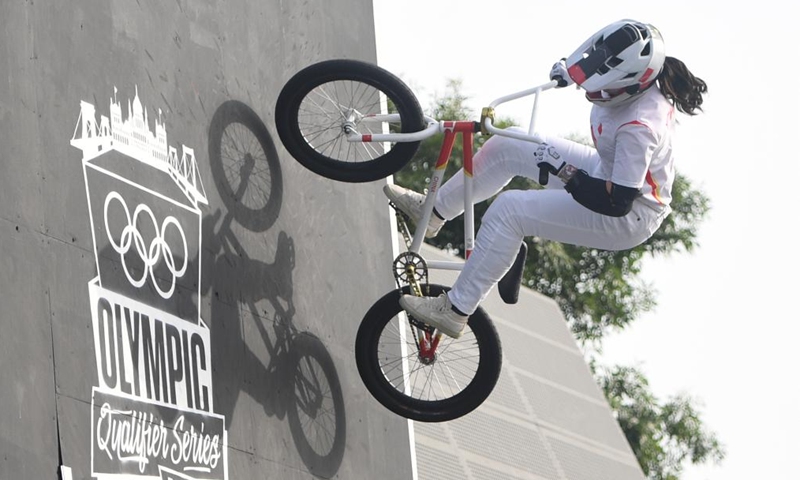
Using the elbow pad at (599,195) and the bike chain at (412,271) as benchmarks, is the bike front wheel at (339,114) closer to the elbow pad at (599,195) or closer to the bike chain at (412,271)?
the bike chain at (412,271)

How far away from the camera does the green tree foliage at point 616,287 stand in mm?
23750

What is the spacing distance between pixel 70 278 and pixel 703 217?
2190 centimetres

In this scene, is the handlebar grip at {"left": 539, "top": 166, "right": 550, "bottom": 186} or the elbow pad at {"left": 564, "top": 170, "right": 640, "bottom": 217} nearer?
the elbow pad at {"left": 564, "top": 170, "right": 640, "bottom": 217}

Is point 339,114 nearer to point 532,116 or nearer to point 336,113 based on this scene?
point 336,113

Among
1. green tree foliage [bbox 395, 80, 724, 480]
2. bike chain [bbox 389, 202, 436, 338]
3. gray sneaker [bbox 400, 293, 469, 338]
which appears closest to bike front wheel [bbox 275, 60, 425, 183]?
bike chain [bbox 389, 202, 436, 338]

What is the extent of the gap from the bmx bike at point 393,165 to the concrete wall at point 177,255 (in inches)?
7.5

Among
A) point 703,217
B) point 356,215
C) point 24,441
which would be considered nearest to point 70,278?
point 24,441

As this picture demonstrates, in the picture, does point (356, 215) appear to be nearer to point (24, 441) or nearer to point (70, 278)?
point (70, 278)

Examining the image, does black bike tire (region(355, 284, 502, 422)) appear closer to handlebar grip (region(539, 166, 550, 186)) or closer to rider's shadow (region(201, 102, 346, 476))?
rider's shadow (region(201, 102, 346, 476))

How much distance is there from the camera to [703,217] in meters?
25.6

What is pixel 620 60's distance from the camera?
240 inches

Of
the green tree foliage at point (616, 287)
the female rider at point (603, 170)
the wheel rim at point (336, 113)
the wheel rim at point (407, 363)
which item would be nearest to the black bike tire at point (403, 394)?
the wheel rim at point (407, 363)

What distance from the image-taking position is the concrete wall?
4625 mm

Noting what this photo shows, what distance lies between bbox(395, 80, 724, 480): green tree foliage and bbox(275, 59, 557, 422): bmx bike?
15.8m
